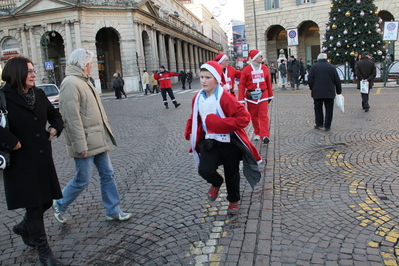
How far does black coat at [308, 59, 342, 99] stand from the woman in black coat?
268 inches

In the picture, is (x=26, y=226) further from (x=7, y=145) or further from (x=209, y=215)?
(x=209, y=215)

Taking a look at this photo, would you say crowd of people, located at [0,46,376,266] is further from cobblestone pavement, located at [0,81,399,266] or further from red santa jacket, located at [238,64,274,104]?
red santa jacket, located at [238,64,274,104]

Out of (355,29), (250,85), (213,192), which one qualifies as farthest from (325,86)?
(355,29)

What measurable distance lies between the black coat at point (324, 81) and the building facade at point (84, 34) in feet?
92.5

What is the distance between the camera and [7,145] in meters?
2.93

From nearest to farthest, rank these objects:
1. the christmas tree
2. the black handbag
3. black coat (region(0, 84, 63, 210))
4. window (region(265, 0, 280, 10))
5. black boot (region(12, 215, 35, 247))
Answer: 1. the black handbag
2. black coat (region(0, 84, 63, 210))
3. black boot (region(12, 215, 35, 247))
4. the christmas tree
5. window (region(265, 0, 280, 10))

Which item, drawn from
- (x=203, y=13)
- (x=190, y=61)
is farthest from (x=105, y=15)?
(x=203, y=13)

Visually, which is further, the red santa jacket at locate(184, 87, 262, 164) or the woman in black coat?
the red santa jacket at locate(184, 87, 262, 164)

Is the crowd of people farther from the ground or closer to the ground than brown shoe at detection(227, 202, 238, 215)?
farther from the ground

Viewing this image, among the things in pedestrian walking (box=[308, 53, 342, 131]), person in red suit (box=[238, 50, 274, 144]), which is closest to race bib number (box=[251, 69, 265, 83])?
person in red suit (box=[238, 50, 274, 144])

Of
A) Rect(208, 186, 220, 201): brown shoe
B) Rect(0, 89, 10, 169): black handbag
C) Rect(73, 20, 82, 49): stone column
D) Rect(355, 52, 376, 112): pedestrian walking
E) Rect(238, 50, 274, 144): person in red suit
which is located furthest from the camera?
Rect(73, 20, 82, 49): stone column

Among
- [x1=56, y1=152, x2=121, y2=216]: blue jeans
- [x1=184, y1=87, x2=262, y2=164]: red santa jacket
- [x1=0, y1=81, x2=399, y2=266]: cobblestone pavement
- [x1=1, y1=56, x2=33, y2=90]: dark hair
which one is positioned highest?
[x1=1, y1=56, x2=33, y2=90]: dark hair

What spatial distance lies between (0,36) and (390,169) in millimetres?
42929

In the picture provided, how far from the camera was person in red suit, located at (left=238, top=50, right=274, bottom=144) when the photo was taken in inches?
301
